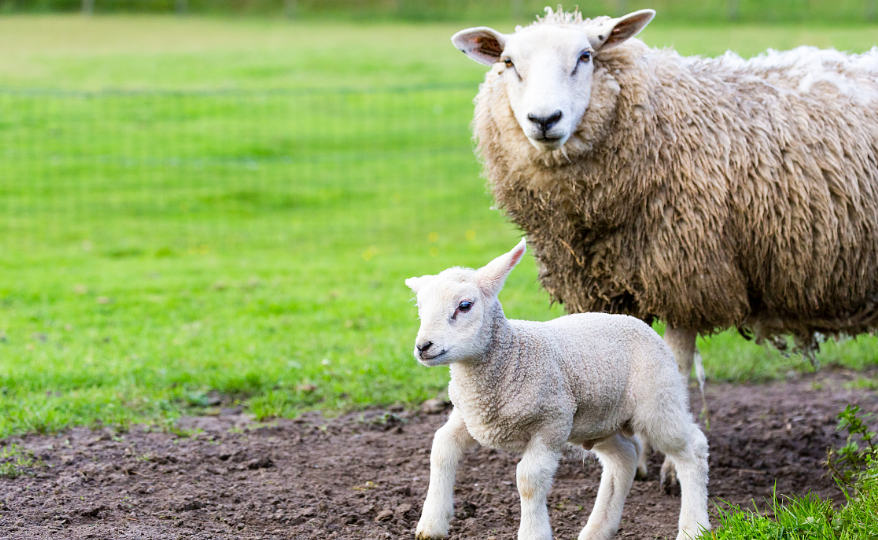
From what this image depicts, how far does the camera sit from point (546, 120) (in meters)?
4.07

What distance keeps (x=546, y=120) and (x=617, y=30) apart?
79 cm

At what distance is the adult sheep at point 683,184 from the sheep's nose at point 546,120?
216mm

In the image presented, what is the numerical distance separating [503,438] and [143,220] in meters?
9.75

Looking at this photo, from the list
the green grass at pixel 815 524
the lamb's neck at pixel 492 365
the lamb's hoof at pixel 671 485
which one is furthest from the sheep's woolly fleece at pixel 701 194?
the lamb's neck at pixel 492 365

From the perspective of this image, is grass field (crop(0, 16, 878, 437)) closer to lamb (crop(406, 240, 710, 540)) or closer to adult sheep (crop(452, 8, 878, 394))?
adult sheep (crop(452, 8, 878, 394))

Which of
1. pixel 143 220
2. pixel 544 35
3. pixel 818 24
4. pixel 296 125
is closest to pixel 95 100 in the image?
pixel 296 125

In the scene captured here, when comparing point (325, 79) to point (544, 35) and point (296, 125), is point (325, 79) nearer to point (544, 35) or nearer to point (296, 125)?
point (296, 125)

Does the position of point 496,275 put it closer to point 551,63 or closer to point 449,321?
point 449,321

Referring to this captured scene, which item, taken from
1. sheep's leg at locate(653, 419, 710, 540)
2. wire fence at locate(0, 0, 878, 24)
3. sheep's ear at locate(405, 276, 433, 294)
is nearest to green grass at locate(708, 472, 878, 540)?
sheep's leg at locate(653, 419, 710, 540)

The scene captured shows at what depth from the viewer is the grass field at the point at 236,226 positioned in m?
6.08

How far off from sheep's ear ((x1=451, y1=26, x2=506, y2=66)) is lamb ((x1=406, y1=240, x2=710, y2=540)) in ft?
5.18

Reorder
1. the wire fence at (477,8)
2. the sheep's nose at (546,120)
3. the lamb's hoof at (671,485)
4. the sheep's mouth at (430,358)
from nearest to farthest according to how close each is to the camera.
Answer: the sheep's mouth at (430,358) < the sheep's nose at (546,120) < the lamb's hoof at (671,485) < the wire fence at (477,8)

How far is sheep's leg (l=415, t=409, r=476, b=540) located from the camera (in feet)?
11.6

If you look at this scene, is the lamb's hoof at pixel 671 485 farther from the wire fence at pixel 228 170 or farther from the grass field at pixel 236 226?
the wire fence at pixel 228 170
